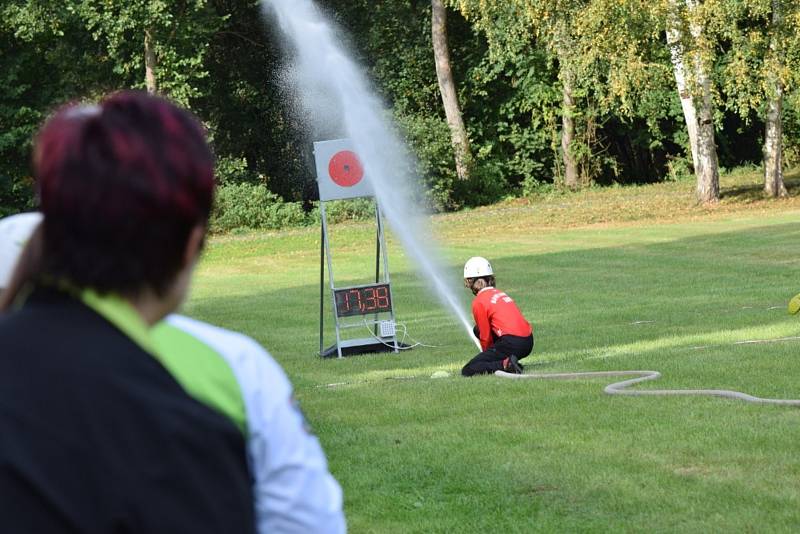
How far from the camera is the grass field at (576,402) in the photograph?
22.1 ft

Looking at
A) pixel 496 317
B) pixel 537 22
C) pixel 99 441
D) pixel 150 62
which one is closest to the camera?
pixel 99 441

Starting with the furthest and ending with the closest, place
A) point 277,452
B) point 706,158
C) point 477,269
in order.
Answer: point 706,158, point 477,269, point 277,452

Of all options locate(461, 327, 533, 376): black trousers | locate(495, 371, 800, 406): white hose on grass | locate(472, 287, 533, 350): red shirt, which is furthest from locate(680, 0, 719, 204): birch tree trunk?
locate(495, 371, 800, 406): white hose on grass

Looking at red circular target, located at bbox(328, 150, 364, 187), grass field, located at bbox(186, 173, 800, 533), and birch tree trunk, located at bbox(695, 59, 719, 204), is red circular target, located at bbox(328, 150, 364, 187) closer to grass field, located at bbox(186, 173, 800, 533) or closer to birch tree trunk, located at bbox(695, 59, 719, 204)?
grass field, located at bbox(186, 173, 800, 533)

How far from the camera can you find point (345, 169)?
15.4 meters

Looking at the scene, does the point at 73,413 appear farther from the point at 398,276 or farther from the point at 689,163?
the point at 689,163

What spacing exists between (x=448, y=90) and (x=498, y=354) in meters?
34.0

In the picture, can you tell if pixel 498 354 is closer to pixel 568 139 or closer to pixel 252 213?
pixel 252 213

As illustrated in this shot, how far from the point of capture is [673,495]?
674 centimetres

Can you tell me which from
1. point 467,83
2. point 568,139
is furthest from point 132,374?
point 467,83

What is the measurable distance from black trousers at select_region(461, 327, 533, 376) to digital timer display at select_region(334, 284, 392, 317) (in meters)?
3.41

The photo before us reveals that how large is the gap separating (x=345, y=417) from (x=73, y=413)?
8342mm

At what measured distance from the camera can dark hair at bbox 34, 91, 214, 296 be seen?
1759 millimetres

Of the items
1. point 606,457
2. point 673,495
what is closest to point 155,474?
point 673,495
